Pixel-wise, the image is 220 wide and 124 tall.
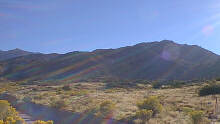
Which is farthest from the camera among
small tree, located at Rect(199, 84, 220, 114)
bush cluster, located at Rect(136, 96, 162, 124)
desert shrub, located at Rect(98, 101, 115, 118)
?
small tree, located at Rect(199, 84, 220, 114)

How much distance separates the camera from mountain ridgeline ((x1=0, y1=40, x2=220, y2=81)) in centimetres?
9531

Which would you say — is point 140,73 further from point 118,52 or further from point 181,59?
point 118,52

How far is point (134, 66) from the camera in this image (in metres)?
111

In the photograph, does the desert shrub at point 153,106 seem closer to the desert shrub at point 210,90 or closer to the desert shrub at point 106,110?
the desert shrub at point 106,110

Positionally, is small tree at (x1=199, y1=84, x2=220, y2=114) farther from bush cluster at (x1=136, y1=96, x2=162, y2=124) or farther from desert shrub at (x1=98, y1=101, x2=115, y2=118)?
desert shrub at (x1=98, y1=101, x2=115, y2=118)

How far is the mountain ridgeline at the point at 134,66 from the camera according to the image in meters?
95.3

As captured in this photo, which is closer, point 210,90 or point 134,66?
point 210,90

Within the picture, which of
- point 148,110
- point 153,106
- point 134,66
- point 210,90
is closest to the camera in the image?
point 148,110

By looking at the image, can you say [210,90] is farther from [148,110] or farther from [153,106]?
[148,110]

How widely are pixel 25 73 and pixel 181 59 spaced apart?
252ft

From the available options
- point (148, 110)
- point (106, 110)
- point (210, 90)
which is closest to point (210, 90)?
point (210, 90)

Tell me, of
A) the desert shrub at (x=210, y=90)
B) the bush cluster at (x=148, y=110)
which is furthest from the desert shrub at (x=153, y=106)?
the desert shrub at (x=210, y=90)

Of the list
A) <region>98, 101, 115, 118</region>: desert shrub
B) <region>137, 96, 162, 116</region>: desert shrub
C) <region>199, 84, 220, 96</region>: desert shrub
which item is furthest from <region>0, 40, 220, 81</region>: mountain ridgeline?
<region>98, 101, 115, 118</region>: desert shrub

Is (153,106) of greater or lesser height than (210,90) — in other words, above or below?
below
